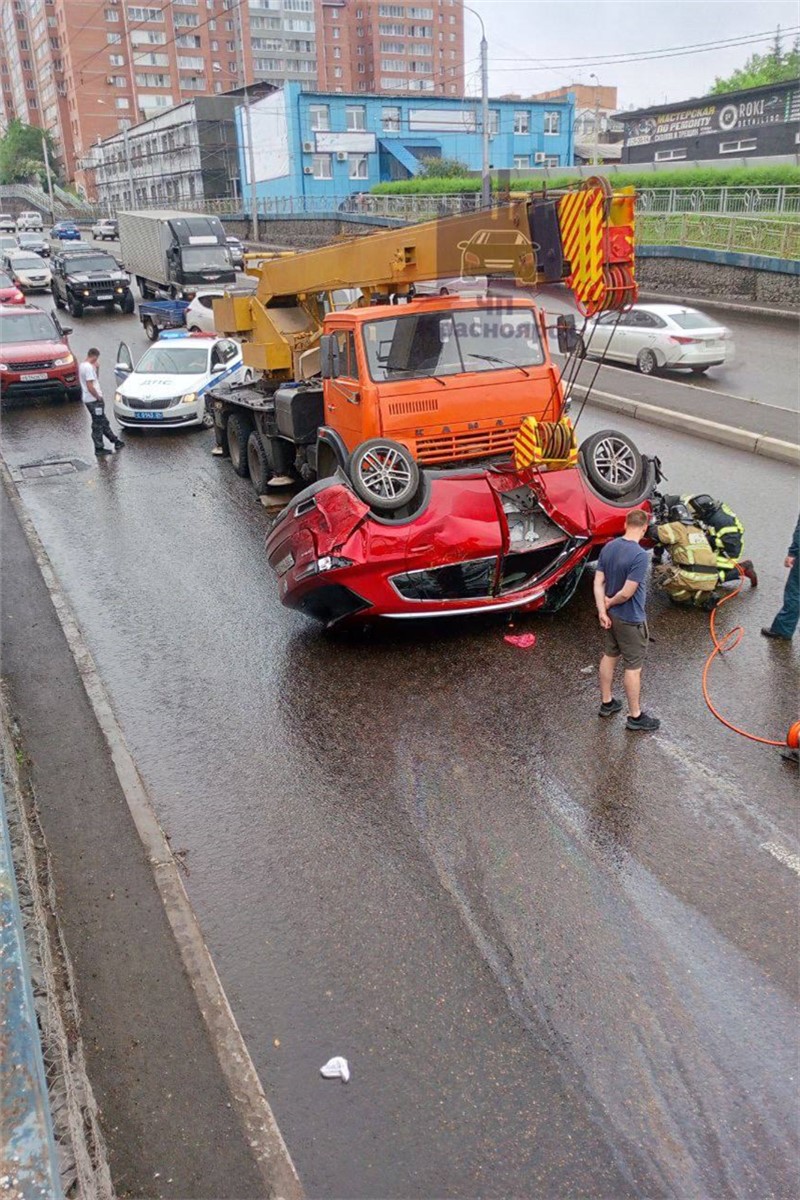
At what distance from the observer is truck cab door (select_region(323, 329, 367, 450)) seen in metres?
8.89

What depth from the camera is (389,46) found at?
5020 inches

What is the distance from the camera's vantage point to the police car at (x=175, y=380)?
54.7ft

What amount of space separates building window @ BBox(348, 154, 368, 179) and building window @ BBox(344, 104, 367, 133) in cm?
178

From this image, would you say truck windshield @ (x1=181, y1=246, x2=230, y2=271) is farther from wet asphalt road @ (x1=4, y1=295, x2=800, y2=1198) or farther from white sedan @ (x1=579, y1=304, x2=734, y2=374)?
wet asphalt road @ (x1=4, y1=295, x2=800, y2=1198)

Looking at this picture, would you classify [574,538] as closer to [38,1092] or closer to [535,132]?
[38,1092]

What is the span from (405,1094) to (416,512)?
15.6 feet

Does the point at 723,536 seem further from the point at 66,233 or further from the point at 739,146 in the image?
the point at 66,233

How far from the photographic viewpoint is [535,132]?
7388 centimetres

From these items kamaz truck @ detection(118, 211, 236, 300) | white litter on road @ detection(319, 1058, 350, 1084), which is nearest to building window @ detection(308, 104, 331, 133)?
kamaz truck @ detection(118, 211, 236, 300)

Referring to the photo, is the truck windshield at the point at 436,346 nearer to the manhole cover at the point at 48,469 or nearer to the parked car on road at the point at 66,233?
the manhole cover at the point at 48,469

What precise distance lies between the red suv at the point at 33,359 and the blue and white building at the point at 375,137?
4945 cm

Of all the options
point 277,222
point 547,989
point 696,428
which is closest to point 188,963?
point 547,989

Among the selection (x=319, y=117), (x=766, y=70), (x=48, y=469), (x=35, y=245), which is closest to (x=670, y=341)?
(x=48, y=469)

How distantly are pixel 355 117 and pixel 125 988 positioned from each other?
244 ft
